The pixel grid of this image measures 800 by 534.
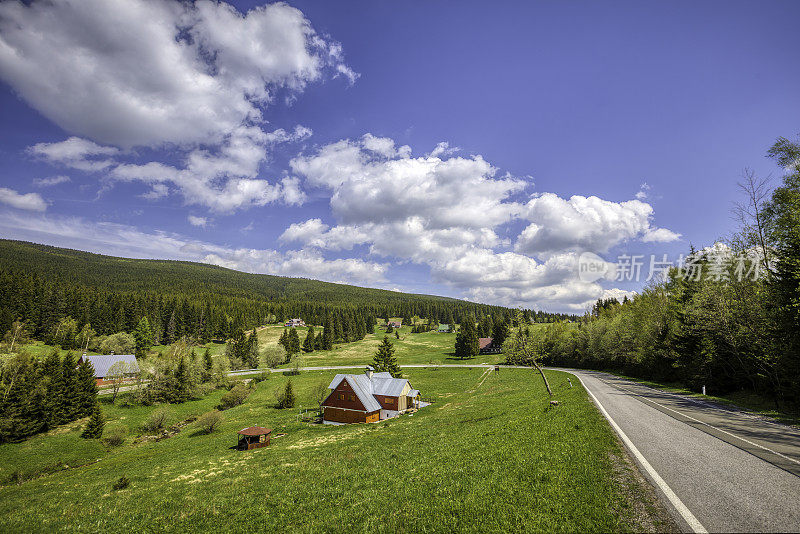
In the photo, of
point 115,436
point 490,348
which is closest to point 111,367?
point 115,436

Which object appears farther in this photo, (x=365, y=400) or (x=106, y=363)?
(x=106, y=363)

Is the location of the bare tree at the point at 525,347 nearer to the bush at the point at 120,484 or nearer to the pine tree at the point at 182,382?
the bush at the point at 120,484

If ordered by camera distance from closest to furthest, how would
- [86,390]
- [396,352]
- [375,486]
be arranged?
1. [375,486]
2. [86,390]
3. [396,352]

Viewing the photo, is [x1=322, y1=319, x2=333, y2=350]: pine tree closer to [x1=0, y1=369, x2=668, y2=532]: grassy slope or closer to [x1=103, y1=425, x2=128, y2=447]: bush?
[x1=103, y1=425, x2=128, y2=447]: bush

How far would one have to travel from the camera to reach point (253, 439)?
107 feet

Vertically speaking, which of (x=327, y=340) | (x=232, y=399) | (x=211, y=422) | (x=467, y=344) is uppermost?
(x=467, y=344)

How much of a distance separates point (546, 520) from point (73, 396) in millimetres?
68950

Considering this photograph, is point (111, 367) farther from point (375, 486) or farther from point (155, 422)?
point (375, 486)

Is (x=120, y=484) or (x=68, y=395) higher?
(x=120, y=484)

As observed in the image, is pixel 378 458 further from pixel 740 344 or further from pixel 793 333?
pixel 740 344

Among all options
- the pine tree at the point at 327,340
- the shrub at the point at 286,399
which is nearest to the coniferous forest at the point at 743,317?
the shrub at the point at 286,399

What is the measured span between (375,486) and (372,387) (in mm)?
35533

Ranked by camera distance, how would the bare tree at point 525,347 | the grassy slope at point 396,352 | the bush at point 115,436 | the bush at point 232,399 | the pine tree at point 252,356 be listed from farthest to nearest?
the grassy slope at point 396,352 < the pine tree at point 252,356 < the bush at point 232,399 < the bush at point 115,436 < the bare tree at point 525,347

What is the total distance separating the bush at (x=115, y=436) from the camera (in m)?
40.6
